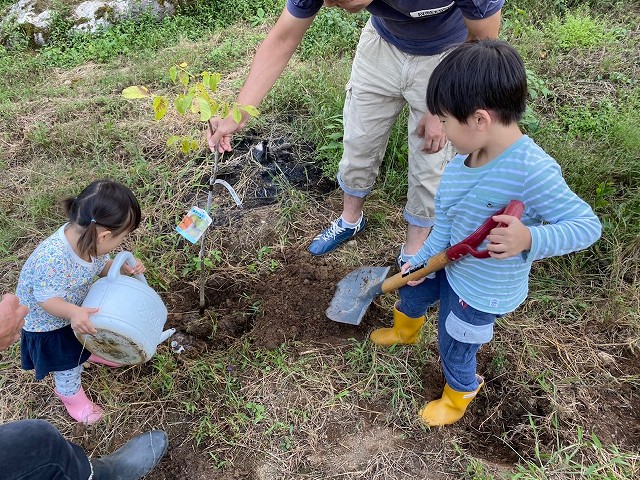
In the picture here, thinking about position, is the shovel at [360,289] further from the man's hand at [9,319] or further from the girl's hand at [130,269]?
the man's hand at [9,319]

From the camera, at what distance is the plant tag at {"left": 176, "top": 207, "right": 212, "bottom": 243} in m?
1.89

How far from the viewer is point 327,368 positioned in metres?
2.26

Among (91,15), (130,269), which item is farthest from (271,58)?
(91,15)

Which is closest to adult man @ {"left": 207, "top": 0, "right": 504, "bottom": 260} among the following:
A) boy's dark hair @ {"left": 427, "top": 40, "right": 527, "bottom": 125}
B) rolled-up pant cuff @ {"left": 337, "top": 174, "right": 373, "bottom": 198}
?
rolled-up pant cuff @ {"left": 337, "top": 174, "right": 373, "bottom": 198}

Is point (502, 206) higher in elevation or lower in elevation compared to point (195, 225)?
higher

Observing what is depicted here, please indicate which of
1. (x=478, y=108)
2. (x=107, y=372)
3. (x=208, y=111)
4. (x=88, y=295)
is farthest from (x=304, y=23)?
(x=107, y=372)

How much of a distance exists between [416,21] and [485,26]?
337 millimetres

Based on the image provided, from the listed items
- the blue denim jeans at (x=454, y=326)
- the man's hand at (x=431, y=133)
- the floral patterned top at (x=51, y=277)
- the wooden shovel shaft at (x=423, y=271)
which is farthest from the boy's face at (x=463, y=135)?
the floral patterned top at (x=51, y=277)

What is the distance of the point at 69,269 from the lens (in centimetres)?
183

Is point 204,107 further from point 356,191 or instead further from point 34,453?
point 356,191

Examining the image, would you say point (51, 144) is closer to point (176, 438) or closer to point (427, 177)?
point (176, 438)

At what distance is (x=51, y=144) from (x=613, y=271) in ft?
11.8

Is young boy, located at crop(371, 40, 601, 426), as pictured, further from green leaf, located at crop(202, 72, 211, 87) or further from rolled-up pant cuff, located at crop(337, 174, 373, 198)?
rolled-up pant cuff, located at crop(337, 174, 373, 198)

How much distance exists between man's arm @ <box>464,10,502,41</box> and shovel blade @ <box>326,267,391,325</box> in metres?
1.11
